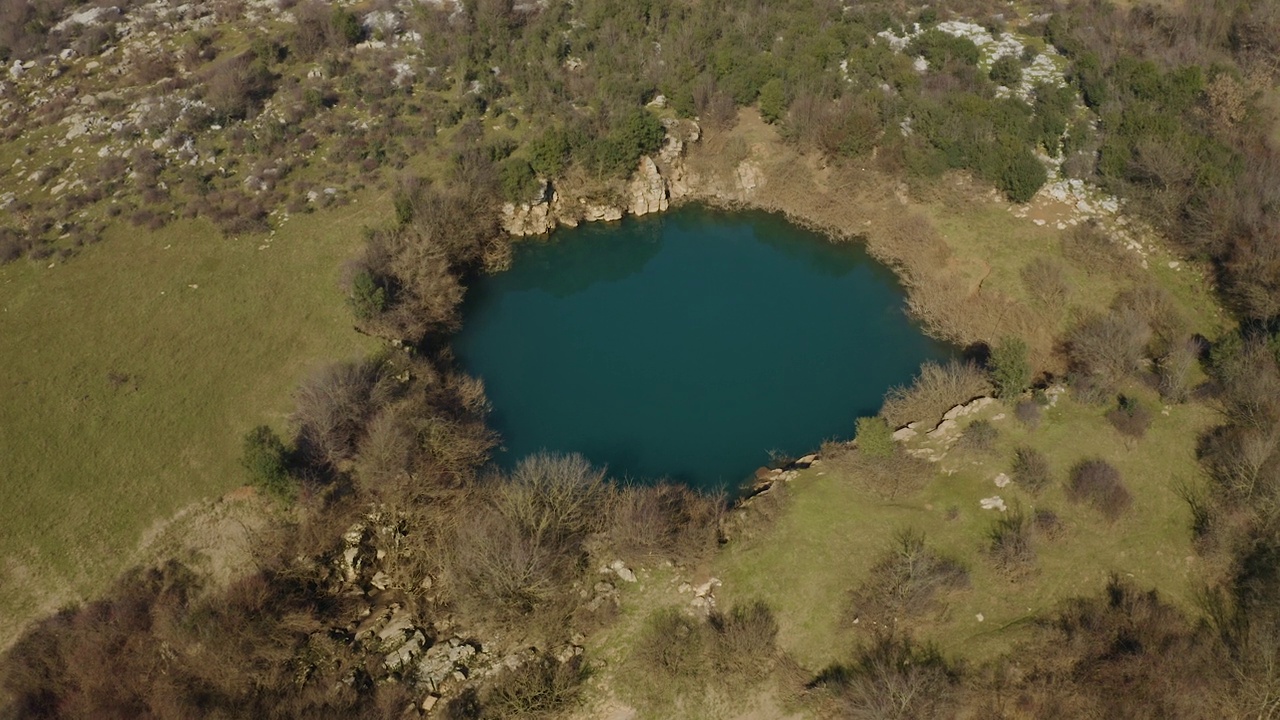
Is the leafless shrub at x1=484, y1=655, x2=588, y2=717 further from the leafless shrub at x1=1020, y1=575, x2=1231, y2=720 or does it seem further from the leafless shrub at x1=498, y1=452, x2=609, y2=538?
the leafless shrub at x1=1020, y1=575, x2=1231, y2=720

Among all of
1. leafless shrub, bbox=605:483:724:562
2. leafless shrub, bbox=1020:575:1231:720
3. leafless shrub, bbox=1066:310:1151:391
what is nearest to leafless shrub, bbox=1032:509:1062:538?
leafless shrub, bbox=1020:575:1231:720

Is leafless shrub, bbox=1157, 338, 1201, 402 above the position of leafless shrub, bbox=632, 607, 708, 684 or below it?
above

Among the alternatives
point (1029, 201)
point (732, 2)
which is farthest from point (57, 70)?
point (1029, 201)

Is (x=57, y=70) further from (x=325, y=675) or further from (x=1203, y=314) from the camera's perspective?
(x=1203, y=314)

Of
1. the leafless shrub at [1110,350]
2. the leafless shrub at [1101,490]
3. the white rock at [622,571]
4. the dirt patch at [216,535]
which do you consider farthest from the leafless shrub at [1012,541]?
the dirt patch at [216,535]

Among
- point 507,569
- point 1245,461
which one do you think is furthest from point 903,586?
point 1245,461

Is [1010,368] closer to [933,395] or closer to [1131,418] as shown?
[933,395]
